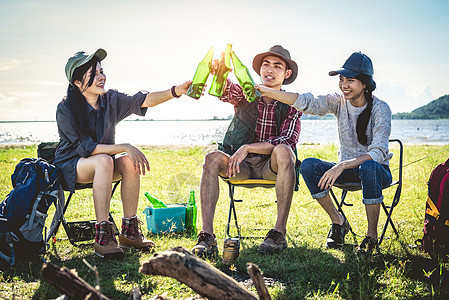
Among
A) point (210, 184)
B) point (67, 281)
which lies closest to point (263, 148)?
point (210, 184)

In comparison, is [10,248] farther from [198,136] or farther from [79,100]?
[198,136]

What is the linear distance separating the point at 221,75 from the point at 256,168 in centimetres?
87

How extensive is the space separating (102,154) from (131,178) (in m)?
0.32

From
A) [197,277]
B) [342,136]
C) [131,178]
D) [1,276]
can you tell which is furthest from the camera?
[342,136]

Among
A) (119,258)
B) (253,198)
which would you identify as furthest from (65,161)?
(253,198)

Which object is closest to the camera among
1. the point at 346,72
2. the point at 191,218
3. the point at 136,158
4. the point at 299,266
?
the point at 299,266

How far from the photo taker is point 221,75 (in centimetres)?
386

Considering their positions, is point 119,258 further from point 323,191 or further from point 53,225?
point 323,191

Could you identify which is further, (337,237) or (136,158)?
(337,237)

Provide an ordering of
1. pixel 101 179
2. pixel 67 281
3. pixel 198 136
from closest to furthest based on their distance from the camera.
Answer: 1. pixel 67 281
2. pixel 101 179
3. pixel 198 136

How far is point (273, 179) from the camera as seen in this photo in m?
3.84

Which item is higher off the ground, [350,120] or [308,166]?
[350,120]

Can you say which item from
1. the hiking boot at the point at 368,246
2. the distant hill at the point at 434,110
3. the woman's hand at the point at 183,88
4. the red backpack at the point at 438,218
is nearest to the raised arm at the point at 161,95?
the woman's hand at the point at 183,88

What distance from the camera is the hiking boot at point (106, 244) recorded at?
11.0 ft
